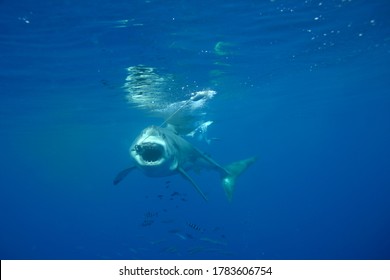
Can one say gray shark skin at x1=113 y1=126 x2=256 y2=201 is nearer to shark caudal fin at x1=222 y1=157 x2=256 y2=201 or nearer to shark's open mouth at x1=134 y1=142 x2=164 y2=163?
shark's open mouth at x1=134 y1=142 x2=164 y2=163

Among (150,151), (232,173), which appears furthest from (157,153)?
(232,173)

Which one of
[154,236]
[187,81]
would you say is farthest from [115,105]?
[154,236]

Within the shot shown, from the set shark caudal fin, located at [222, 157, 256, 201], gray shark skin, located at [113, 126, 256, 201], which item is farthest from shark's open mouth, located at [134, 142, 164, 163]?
shark caudal fin, located at [222, 157, 256, 201]

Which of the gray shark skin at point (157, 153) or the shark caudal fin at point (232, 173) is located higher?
the shark caudal fin at point (232, 173)

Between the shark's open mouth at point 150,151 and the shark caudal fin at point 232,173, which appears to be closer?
the shark's open mouth at point 150,151

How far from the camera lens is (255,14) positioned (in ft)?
41.2

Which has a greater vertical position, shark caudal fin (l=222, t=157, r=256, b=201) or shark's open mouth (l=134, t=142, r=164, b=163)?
shark caudal fin (l=222, t=157, r=256, b=201)

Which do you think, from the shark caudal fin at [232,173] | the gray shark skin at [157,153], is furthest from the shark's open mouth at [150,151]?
the shark caudal fin at [232,173]

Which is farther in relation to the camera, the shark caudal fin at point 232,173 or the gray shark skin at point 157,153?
the shark caudal fin at point 232,173

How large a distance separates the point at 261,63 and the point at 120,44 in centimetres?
979

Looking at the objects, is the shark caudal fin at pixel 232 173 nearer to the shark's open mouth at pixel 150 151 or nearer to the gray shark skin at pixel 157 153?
the gray shark skin at pixel 157 153

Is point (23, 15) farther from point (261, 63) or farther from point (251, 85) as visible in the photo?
point (251, 85)

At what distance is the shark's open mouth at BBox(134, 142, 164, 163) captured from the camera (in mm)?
8172

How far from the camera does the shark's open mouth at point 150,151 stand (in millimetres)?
8172
